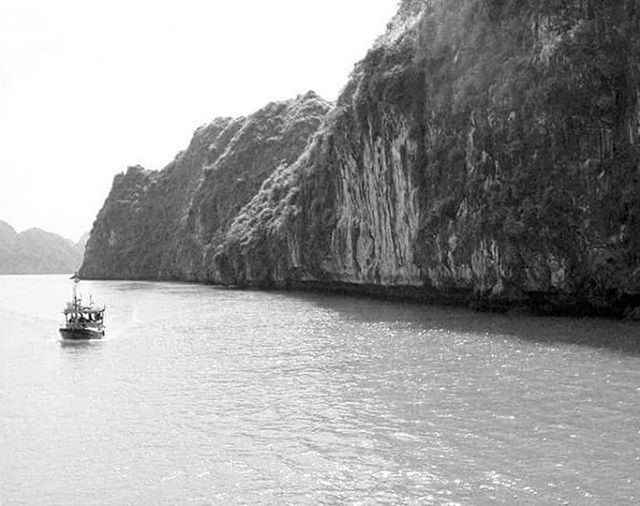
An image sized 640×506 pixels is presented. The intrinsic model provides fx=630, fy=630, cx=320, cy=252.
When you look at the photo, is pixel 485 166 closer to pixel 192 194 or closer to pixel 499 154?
pixel 499 154

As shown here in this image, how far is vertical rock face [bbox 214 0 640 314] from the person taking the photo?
Answer: 3406cm

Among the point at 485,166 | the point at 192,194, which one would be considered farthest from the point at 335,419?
the point at 192,194

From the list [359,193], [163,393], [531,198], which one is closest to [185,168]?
[359,193]

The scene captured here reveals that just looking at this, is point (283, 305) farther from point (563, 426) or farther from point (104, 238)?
point (104, 238)

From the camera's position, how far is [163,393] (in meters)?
22.1

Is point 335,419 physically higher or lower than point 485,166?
lower

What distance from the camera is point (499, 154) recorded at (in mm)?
39188

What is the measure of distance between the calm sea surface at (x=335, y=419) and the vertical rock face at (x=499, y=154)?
4.85 m

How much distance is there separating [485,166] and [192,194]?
10327cm

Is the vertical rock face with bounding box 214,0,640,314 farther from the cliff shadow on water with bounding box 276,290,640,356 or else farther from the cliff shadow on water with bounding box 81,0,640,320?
the cliff shadow on water with bounding box 276,290,640,356

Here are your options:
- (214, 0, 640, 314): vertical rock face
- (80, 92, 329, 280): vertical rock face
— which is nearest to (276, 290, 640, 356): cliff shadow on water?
(214, 0, 640, 314): vertical rock face

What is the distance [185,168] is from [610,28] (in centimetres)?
12583

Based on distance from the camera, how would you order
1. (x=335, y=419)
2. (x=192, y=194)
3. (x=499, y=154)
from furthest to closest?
(x=192, y=194) < (x=499, y=154) < (x=335, y=419)

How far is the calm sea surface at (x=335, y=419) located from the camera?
1303 cm
